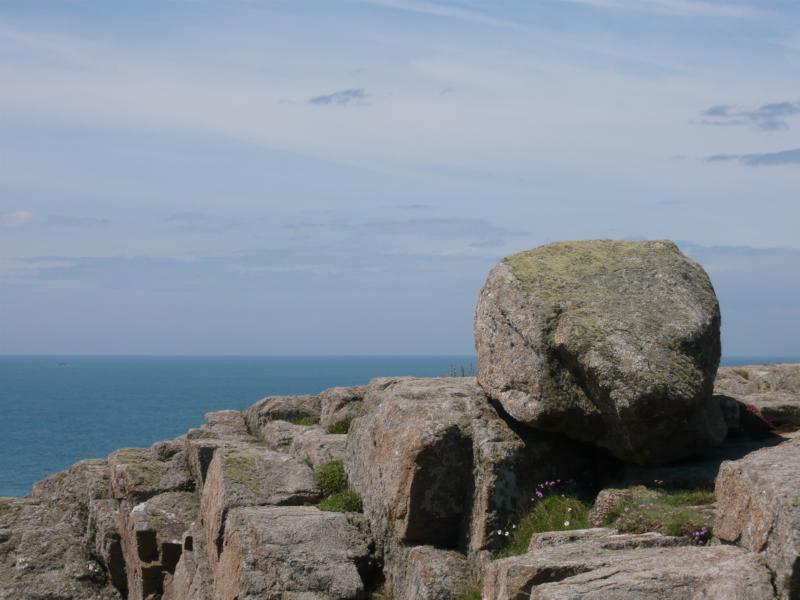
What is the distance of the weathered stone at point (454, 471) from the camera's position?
1812 centimetres

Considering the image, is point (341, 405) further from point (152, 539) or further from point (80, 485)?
point (80, 485)

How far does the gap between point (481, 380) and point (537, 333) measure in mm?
1730

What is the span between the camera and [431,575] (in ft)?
57.8

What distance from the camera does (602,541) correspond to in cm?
1495

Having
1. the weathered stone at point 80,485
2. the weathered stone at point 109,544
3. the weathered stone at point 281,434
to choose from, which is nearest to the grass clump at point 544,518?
the weathered stone at point 281,434

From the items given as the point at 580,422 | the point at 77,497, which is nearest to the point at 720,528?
the point at 580,422

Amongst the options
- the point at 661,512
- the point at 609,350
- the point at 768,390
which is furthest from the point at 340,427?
the point at 661,512

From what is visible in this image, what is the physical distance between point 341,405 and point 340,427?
36.5 inches

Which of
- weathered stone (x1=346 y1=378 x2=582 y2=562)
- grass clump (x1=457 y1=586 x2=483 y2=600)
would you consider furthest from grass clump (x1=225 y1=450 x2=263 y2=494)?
grass clump (x1=457 y1=586 x2=483 y2=600)

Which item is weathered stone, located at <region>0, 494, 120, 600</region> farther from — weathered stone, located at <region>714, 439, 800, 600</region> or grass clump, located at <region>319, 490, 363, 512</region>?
weathered stone, located at <region>714, 439, 800, 600</region>

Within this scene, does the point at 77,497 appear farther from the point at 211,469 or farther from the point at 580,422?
the point at 580,422

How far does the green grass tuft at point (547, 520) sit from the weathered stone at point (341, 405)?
30.3 ft

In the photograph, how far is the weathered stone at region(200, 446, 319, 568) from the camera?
821 inches

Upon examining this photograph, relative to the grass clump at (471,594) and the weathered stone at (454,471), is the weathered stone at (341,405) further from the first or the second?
the grass clump at (471,594)
